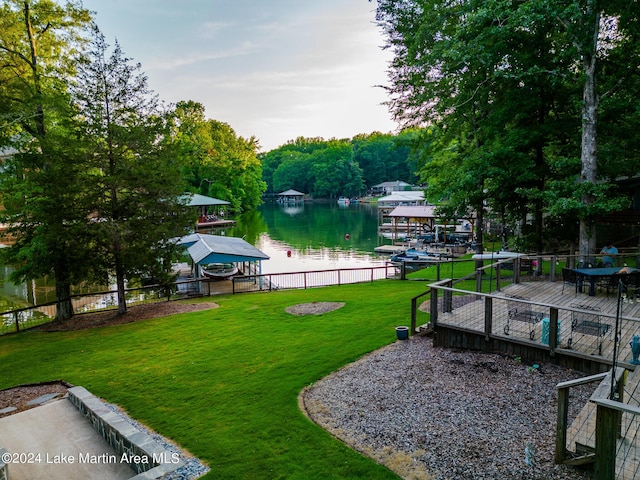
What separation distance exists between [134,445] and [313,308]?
8700 millimetres

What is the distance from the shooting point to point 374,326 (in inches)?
426

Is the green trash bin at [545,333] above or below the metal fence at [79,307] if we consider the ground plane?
above

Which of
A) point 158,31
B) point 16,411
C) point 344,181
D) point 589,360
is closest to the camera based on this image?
point 589,360

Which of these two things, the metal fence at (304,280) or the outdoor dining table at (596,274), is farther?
the metal fence at (304,280)

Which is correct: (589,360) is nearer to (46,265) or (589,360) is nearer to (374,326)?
(374,326)

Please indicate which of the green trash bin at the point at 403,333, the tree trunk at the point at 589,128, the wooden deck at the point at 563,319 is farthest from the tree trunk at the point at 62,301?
the tree trunk at the point at 589,128

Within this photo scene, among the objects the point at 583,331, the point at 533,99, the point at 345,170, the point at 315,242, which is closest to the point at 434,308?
the point at 583,331

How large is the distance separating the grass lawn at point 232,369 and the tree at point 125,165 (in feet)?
8.46

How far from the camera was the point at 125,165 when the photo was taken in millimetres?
13469

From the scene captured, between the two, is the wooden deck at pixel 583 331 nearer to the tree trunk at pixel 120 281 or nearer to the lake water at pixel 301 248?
the tree trunk at pixel 120 281

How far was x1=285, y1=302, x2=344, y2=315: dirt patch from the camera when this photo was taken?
43.3ft

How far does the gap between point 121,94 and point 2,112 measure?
4.01 m

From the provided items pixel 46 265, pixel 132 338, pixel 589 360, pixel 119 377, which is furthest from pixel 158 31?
pixel 589 360

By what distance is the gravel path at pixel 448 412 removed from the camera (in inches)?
193
